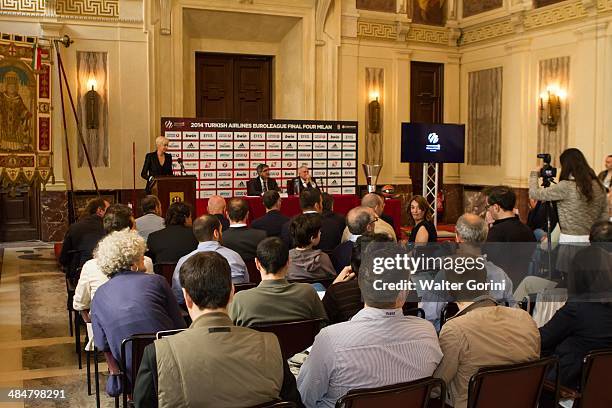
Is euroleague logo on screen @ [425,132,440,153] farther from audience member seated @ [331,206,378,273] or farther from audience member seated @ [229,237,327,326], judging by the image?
audience member seated @ [229,237,327,326]

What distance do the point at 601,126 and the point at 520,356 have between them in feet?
31.6

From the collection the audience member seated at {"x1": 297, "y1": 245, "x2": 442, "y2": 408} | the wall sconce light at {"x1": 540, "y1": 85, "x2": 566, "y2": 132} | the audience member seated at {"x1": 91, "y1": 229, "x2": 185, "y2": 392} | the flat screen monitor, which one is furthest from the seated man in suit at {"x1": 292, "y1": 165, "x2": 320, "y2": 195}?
the audience member seated at {"x1": 297, "y1": 245, "x2": 442, "y2": 408}

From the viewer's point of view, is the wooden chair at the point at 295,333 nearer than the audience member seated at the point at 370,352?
No

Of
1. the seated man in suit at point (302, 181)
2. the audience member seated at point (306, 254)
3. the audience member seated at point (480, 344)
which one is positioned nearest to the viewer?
the audience member seated at point (480, 344)

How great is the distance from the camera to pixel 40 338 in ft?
20.0

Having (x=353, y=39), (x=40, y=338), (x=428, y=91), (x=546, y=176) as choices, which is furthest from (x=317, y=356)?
(x=428, y=91)

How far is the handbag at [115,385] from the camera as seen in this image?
11.5ft

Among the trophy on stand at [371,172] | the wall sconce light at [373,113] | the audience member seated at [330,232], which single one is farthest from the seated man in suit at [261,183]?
the audience member seated at [330,232]

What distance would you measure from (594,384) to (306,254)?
7.47 ft

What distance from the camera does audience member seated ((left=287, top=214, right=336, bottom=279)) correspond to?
4.77 meters

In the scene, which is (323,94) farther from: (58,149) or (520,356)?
(520,356)

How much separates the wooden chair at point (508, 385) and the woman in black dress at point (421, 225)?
3071 mm

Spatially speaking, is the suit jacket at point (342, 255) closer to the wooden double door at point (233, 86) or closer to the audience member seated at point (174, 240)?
the audience member seated at point (174, 240)

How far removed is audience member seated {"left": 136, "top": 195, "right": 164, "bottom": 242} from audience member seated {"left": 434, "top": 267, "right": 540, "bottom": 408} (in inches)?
159
